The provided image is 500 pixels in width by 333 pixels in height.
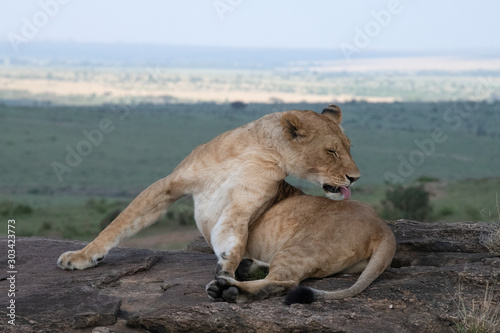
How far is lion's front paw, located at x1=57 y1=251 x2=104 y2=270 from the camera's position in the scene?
6312 mm

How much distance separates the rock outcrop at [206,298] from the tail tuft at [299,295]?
0.13 ft

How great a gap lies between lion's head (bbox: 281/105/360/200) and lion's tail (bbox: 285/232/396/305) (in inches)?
25.0

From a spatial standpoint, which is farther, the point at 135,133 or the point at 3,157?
the point at 135,133

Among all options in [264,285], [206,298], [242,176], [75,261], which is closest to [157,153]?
[75,261]

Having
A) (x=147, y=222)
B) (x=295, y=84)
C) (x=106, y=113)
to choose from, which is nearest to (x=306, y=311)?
(x=147, y=222)

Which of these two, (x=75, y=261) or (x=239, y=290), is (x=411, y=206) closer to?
(x=75, y=261)

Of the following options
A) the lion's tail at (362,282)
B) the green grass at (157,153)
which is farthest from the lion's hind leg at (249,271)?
the green grass at (157,153)

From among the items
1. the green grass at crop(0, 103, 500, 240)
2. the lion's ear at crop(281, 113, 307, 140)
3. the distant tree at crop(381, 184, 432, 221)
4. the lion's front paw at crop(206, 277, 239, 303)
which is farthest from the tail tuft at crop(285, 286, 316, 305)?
the distant tree at crop(381, 184, 432, 221)

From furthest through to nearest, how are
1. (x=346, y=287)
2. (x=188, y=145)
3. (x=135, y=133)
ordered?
(x=135, y=133)
(x=188, y=145)
(x=346, y=287)

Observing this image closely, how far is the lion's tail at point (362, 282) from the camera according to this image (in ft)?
17.0

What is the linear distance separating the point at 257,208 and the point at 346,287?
1058 millimetres

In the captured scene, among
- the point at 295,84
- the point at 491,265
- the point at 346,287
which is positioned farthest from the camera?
the point at 295,84

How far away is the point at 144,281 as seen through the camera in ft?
20.1

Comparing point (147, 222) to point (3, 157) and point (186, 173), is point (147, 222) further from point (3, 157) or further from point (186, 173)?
point (3, 157)
